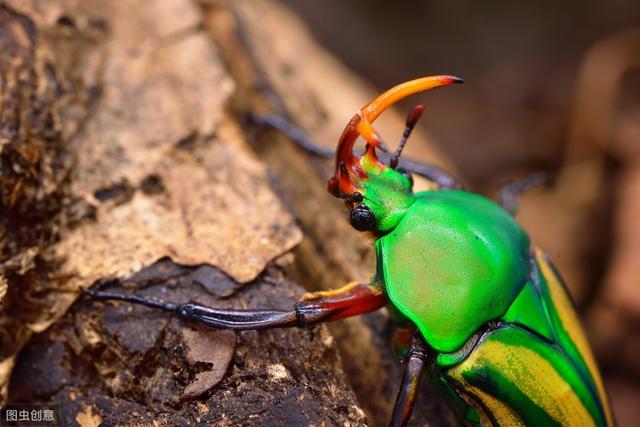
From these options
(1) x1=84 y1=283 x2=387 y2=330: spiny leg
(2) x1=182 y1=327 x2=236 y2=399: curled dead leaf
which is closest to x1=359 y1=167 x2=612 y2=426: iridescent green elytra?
(1) x1=84 y1=283 x2=387 y2=330: spiny leg

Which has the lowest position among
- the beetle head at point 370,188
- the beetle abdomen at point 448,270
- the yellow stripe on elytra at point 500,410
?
the yellow stripe on elytra at point 500,410

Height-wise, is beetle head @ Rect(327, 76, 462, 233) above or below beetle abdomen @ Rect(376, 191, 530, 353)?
above

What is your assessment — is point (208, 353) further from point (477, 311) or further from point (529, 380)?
point (529, 380)

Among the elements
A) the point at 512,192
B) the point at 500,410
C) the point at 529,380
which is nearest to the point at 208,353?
the point at 500,410

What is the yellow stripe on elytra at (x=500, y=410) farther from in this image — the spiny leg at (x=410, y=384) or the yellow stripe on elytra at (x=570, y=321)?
the yellow stripe on elytra at (x=570, y=321)

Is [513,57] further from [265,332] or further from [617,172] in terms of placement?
[265,332]

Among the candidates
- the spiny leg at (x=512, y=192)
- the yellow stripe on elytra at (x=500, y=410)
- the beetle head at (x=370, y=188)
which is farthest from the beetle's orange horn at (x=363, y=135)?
the spiny leg at (x=512, y=192)

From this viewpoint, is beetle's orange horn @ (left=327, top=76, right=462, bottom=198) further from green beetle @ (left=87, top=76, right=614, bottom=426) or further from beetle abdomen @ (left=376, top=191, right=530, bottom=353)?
beetle abdomen @ (left=376, top=191, right=530, bottom=353)
